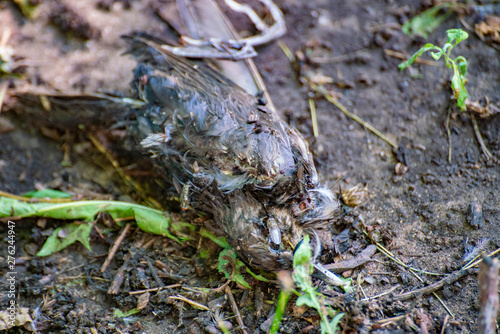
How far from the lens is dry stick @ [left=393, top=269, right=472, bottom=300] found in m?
2.50

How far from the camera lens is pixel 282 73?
153 inches

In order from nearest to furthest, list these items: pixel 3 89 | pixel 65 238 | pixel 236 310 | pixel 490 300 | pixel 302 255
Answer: pixel 490 300 → pixel 302 255 → pixel 236 310 → pixel 65 238 → pixel 3 89

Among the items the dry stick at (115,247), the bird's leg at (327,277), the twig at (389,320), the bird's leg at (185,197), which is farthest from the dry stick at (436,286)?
the dry stick at (115,247)

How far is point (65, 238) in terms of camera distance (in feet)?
9.99

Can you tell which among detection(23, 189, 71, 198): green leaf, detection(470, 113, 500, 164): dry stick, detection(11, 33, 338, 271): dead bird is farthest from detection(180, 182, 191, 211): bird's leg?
detection(470, 113, 500, 164): dry stick

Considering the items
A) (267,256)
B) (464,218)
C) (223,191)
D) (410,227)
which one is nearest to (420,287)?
(410,227)

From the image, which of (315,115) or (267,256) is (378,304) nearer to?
(267,256)

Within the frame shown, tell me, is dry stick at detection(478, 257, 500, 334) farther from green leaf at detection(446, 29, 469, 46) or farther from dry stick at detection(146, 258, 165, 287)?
dry stick at detection(146, 258, 165, 287)

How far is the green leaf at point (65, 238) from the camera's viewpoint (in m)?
3.00

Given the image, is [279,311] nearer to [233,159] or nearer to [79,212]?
[233,159]

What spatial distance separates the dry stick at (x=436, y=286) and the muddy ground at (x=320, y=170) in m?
→ 0.04

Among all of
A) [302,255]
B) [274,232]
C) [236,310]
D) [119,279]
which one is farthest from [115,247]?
[302,255]

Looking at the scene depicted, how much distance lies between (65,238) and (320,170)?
1990 mm

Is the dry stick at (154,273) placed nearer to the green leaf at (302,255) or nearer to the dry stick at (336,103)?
the green leaf at (302,255)
